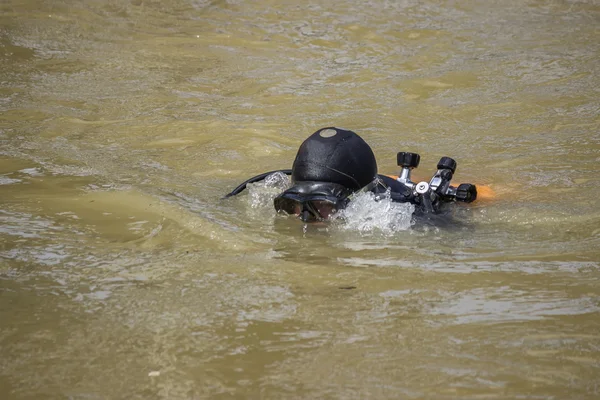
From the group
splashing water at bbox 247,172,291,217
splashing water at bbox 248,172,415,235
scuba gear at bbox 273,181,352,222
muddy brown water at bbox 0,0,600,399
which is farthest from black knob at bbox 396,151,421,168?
splashing water at bbox 247,172,291,217

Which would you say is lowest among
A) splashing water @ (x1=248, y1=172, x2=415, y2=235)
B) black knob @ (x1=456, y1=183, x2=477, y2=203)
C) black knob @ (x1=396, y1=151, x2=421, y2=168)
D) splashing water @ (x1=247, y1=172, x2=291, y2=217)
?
splashing water @ (x1=247, y1=172, x2=291, y2=217)

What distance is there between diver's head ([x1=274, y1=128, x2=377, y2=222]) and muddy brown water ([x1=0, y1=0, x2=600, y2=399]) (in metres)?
0.21

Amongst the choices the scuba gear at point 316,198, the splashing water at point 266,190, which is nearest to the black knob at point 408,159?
the scuba gear at point 316,198

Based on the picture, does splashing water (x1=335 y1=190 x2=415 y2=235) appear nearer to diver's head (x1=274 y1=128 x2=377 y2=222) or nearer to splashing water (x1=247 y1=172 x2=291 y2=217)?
diver's head (x1=274 y1=128 x2=377 y2=222)

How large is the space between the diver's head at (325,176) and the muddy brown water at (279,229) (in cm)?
21

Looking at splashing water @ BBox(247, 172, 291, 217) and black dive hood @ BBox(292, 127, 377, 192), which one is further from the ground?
black dive hood @ BBox(292, 127, 377, 192)

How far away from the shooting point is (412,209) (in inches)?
195

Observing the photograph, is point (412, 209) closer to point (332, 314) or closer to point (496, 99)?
point (332, 314)

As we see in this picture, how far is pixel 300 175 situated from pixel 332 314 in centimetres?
142

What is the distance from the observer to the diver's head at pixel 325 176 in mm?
4699

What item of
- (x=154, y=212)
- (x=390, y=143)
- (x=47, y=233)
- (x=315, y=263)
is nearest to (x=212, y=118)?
(x=390, y=143)

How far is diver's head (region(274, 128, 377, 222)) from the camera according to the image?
15.4ft

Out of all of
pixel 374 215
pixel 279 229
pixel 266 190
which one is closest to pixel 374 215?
pixel 374 215

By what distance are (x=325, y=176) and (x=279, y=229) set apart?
49 centimetres
